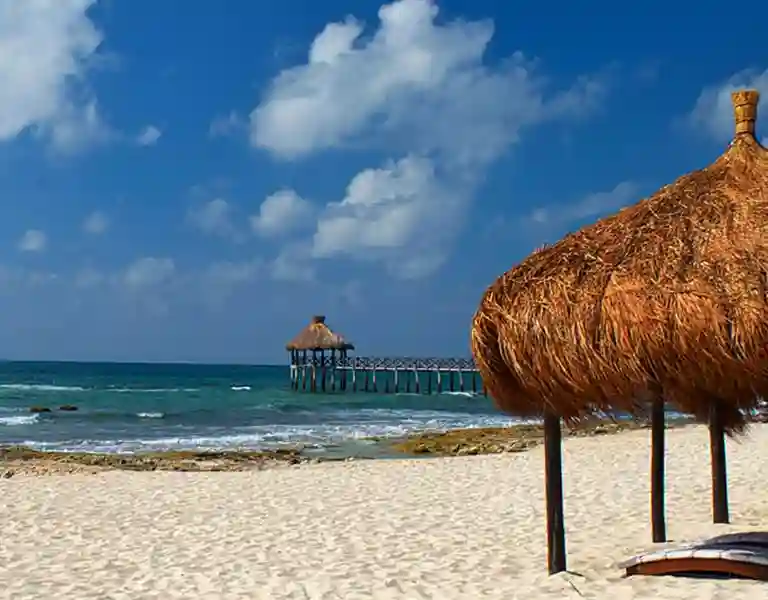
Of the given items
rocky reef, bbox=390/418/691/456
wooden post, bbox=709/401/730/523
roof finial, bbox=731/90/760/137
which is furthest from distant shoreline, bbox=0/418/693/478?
roof finial, bbox=731/90/760/137

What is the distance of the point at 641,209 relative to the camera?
5.85 meters

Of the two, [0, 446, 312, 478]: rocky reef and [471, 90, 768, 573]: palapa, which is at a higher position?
[471, 90, 768, 573]: palapa

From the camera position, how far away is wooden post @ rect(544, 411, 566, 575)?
5.85m

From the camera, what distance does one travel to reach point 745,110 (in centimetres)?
604

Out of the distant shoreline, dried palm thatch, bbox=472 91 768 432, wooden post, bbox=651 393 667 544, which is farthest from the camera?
the distant shoreline

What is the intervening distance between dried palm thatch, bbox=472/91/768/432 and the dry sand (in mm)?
1421

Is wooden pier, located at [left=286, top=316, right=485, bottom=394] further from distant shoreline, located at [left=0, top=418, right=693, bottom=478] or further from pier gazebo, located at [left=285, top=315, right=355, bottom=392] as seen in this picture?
distant shoreline, located at [left=0, top=418, right=693, bottom=478]

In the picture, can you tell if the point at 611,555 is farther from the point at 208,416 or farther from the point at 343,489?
the point at 208,416

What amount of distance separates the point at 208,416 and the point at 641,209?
28.4m

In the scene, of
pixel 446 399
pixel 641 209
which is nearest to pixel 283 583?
pixel 641 209

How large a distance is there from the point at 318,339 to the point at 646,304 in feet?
131

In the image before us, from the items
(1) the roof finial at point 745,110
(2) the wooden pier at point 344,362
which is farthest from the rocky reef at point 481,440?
(2) the wooden pier at point 344,362

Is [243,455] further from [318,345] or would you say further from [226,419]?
[318,345]

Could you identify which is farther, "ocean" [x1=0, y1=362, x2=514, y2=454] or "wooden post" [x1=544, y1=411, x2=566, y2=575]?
"ocean" [x1=0, y1=362, x2=514, y2=454]
